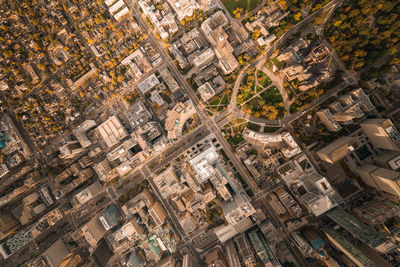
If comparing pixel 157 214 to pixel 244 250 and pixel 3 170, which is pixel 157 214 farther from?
pixel 3 170

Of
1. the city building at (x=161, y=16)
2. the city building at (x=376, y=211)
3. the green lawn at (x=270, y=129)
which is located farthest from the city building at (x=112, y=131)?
the city building at (x=376, y=211)

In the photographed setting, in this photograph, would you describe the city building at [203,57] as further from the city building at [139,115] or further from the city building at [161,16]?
the city building at [139,115]

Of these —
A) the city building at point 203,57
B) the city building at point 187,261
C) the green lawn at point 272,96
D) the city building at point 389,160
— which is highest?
the city building at point 203,57

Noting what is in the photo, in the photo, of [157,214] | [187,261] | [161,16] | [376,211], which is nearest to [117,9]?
[161,16]

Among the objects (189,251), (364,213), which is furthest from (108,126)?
(364,213)

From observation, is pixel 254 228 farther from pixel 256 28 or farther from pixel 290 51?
pixel 256 28

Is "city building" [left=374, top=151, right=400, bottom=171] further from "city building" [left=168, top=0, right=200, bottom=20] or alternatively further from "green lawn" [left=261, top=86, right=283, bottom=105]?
"city building" [left=168, top=0, right=200, bottom=20]

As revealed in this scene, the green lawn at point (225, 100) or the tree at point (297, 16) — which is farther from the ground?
the tree at point (297, 16)
